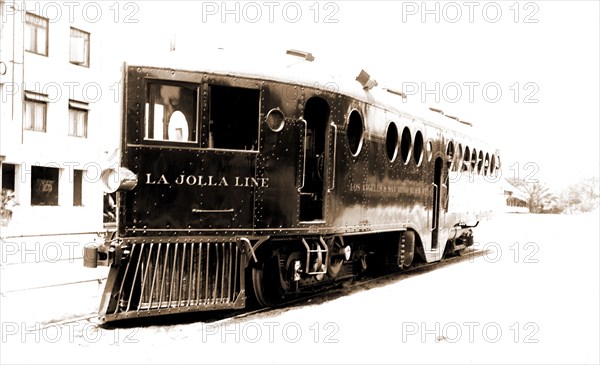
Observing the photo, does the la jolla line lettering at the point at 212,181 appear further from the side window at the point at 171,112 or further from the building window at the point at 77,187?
the building window at the point at 77,187

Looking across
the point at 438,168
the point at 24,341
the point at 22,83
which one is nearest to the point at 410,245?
the point at 438,168

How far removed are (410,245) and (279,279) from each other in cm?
359

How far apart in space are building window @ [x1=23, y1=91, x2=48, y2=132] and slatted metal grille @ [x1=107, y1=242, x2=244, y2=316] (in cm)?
1718

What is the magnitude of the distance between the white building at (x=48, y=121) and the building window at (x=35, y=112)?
4 cm

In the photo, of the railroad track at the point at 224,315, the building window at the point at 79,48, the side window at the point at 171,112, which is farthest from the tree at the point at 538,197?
the side window at the point at 171,112

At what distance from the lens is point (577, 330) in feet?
20.9

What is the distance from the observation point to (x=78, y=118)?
23.6m

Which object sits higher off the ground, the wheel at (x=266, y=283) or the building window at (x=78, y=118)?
the building window at (x=78, y=118)

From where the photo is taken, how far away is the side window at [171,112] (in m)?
6.47

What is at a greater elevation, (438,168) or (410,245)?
(438,168)

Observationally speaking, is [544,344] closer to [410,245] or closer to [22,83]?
[410,245]

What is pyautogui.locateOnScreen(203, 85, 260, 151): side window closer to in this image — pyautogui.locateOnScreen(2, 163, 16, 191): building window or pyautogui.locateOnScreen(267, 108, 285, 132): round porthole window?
pyautogui.locateOnScreen(267, 108, 285, 132): round porthole window

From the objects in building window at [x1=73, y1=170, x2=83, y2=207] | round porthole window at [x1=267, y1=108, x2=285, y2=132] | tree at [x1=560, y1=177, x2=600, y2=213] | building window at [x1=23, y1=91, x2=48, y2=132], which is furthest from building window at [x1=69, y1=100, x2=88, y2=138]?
tree at [x1=560, y1=177, x2=600, y2=213]

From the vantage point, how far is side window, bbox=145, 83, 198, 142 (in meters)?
6.47
